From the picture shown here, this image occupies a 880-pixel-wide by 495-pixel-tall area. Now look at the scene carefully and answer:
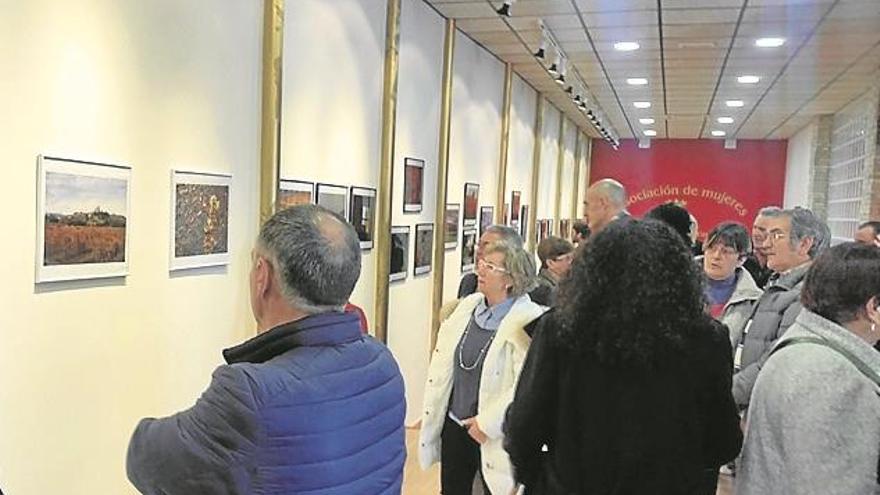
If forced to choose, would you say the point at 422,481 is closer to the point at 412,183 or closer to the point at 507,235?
the point at 412,183

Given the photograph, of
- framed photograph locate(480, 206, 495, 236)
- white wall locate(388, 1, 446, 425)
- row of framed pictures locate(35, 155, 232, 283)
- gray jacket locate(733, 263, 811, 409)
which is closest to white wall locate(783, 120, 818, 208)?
framed photograph locate(480, 206, 495, 236)

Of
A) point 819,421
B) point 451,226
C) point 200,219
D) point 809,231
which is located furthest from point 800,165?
point 819,421

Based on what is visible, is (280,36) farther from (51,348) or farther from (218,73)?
(51,348)

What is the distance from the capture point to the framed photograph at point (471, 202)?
25.0ft

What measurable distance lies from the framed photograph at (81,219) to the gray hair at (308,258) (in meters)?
1.51

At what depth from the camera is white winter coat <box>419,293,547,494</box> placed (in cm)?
295

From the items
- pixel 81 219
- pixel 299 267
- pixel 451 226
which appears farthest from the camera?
pixel 451 226

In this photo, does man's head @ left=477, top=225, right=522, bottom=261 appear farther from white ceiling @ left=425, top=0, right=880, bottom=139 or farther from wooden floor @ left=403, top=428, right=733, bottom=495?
white ceiling @ left=425, top=0, right=880, bottom=139

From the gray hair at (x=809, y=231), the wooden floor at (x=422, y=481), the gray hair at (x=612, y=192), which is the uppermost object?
the gray hair at (x=612, y=192)

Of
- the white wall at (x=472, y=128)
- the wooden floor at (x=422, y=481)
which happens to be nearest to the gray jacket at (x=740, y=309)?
the wooden floor at (x=422, y=481)

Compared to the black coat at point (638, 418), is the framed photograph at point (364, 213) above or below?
above

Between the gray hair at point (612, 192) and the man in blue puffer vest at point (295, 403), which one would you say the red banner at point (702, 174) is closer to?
the gray hair at point (612, 192)

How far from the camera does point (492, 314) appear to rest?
125 inches

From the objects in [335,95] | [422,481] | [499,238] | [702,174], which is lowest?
[422,481]
